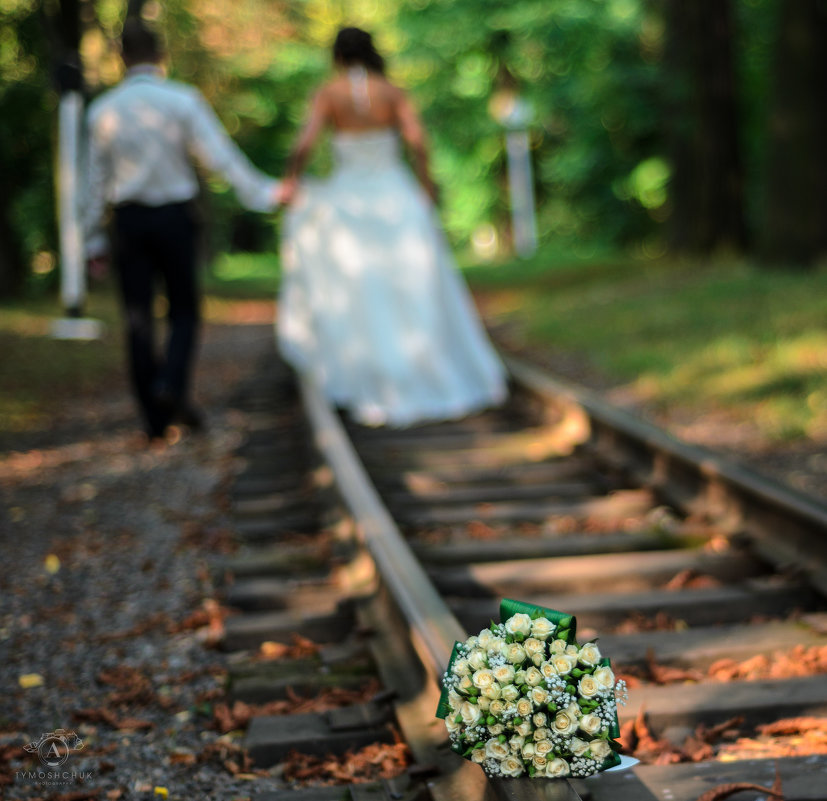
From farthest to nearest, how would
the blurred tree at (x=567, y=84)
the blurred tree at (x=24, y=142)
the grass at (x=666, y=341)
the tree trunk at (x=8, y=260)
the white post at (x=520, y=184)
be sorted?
the white post at (x=520, y=184)
the blurred tree at (x=567, y=84)
the tree trunk at (x=8, y=260)
the blurred tree at (x=24, y=142)
the grass at (x=666, y=341)

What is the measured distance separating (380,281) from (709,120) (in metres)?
8.57

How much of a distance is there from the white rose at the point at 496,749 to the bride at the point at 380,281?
4.98 m

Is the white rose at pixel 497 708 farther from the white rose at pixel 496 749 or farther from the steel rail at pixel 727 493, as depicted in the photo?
the steel rail at pixel 727 493

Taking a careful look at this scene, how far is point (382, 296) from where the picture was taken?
7410 millimetres

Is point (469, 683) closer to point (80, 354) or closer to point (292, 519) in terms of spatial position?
point (292, 519)

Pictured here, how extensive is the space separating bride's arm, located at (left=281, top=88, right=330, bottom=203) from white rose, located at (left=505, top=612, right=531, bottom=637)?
5.21m

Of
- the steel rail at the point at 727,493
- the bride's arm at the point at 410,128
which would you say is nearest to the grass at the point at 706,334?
the steel rail at the point at 727,493

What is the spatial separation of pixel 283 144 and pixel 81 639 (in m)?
45.4

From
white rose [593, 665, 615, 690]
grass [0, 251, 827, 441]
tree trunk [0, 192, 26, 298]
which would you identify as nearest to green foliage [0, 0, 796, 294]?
tree trunk [0, 192, 26, 298]

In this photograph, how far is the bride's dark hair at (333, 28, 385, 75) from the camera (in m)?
6.86

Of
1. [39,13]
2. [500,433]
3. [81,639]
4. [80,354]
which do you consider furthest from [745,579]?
[39,13]

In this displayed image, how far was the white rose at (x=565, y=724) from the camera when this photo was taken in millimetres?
2055

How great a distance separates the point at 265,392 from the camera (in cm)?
828

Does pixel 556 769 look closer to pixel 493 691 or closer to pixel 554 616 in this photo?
pixel 493 691
